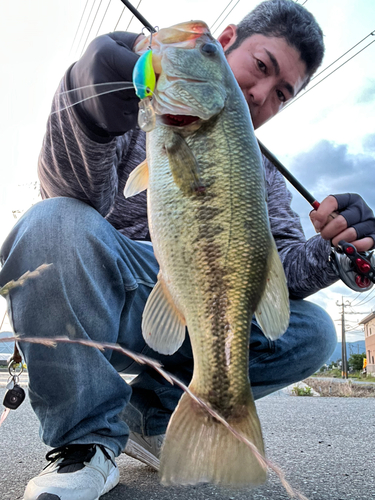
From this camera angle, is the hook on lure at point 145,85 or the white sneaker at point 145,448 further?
the white sneaker at point 145,448

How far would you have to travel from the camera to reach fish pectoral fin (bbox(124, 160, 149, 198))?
1.29 metres

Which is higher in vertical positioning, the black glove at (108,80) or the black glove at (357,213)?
the black glove at (108,80)

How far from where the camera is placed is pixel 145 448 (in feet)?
6.76

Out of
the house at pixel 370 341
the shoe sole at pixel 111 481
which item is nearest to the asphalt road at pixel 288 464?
the shoe sole at pixel 111 481

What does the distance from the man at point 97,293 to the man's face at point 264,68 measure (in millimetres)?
63

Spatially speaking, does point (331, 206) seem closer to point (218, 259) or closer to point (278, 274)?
point (278, 274)

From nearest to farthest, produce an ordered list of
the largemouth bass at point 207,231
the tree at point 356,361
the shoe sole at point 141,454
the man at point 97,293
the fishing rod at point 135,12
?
the largemouth bass at point 207,231, the man at point 97,293, the fishing rod at point 135,12, the shoe sole at point 141,454, the tree at point 356,361

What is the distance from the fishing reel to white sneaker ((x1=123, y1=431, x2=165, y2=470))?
1122 mm

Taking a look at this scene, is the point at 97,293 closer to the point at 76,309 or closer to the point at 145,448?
the point at 76,309

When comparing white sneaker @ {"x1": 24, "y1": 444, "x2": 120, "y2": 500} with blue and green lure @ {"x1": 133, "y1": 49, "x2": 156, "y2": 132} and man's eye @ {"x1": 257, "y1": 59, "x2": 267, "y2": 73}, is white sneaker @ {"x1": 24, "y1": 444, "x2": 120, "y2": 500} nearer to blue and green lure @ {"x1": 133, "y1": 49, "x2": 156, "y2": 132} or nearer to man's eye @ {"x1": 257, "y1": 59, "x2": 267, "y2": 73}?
blue and green lure @ {"x1": 133, "y1": 49, "x2": 156, "y2": 132}

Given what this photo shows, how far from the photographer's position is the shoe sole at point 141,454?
195 centimetres

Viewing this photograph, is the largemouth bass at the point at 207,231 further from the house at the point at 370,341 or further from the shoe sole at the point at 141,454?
the house at the point at 370,341

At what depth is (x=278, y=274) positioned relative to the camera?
1198 mm

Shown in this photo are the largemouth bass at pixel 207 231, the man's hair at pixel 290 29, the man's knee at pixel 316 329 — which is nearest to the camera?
the largemouth bass at pixel 207 231
